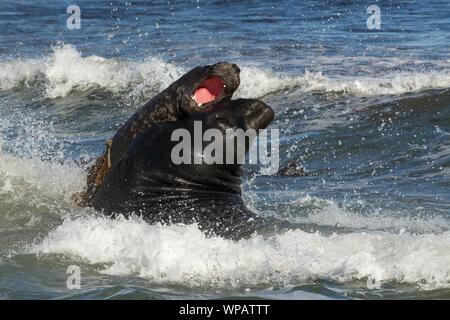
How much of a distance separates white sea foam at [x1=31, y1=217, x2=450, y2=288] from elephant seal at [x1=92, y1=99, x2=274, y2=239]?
11.9 inches

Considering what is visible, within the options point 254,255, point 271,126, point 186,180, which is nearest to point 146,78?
point 271,126

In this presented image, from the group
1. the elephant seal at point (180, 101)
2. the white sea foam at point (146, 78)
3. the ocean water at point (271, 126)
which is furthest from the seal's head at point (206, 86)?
the white sea foam at point (146, 78)

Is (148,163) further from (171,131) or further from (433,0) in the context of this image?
(433,0)

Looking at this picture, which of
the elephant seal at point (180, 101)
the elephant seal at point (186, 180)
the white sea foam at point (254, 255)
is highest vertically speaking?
the elephant seal at point (180, 101)

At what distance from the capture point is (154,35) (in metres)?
20.8

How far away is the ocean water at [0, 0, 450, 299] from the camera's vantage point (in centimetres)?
524

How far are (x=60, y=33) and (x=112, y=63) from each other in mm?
5135

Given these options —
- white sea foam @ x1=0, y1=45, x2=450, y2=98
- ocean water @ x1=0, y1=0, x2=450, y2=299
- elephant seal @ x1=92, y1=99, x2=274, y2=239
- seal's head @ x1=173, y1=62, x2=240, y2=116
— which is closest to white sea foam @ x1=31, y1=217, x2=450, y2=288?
ocean water @ x1=0, y1=0, x2=450, y2=299

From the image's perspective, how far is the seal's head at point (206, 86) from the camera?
5.80 metres

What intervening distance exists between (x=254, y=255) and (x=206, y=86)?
1.32 m

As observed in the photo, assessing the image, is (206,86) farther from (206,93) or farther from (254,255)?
(254,255)

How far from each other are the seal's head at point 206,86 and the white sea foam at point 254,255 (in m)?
0.89

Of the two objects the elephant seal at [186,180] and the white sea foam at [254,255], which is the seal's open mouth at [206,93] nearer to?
the elephant seal at [186,180]
